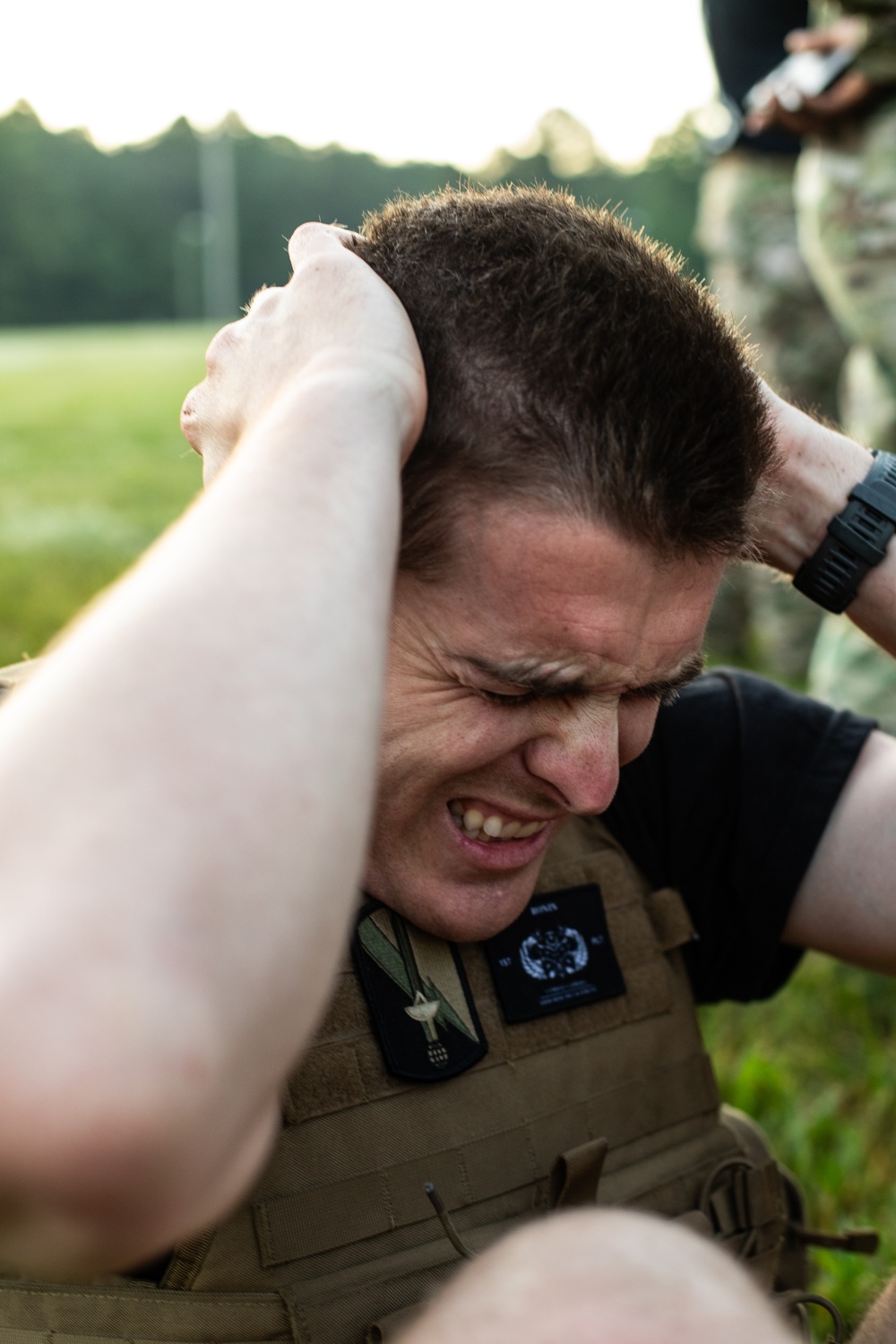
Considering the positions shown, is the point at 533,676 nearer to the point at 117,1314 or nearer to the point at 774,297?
the point at 117,1314

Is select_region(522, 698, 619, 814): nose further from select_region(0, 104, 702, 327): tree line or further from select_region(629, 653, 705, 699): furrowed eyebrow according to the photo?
select_region(0, 104, 702, 327): tree line

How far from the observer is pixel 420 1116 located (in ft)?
6.14

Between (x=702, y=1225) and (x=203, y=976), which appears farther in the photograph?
(x=702, y=1225)

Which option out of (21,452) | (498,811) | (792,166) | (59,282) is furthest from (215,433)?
(59,282)

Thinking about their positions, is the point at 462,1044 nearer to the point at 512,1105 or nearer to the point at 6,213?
the point at 512,1105

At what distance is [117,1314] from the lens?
1596 mm

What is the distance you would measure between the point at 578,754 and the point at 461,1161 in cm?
60

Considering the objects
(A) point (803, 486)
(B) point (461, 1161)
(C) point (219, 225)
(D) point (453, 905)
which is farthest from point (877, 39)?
(C) point (219, 225)

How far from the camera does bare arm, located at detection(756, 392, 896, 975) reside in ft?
7.55

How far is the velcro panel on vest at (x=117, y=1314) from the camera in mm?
1588

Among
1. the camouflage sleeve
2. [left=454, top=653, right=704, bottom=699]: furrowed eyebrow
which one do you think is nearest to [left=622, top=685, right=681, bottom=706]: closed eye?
[left=454, top=653, right=704, bottom=699]: furrowed eyebrow

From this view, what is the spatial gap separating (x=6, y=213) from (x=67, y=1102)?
193 feet

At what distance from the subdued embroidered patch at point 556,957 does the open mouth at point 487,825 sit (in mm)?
207

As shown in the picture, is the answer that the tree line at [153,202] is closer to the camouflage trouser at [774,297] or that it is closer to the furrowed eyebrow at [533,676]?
the camouflage trouser at [774,297]
